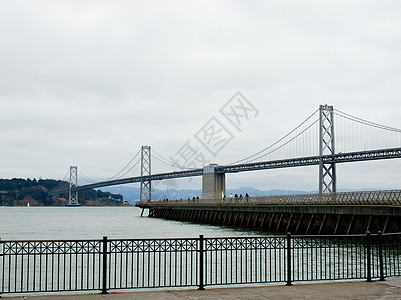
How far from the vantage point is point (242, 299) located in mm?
10758

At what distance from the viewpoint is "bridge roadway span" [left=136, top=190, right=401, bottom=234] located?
31.8 metres

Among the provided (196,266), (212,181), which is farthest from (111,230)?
(196,266)

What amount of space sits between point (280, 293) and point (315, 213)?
28981 millimetres

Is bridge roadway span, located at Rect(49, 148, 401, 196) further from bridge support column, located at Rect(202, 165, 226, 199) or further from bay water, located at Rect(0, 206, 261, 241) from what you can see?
bay water, located at Rect(0, 206, 261, 241)

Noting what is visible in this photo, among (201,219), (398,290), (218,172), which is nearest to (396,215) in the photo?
(398,290)

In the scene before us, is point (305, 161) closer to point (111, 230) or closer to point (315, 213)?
point (111, 230)

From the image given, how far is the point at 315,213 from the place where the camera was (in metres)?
39.6

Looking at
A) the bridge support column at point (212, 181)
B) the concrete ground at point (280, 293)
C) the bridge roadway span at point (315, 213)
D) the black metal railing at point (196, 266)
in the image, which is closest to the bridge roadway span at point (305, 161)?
the bridge support column at point (212, 181)

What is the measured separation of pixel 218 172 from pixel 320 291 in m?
86.0

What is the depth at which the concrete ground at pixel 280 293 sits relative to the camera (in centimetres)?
1092

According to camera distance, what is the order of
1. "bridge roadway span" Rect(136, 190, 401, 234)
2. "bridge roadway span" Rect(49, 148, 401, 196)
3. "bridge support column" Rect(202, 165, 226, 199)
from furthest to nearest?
"bridge support column" Rect(202, 165, 226, 199) → "bridge roadway span" Rect(49, 148, 401, 196) → "bridge roadway span" Rect(136, 190, 401, 234)

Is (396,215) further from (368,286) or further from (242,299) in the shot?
(242,299)

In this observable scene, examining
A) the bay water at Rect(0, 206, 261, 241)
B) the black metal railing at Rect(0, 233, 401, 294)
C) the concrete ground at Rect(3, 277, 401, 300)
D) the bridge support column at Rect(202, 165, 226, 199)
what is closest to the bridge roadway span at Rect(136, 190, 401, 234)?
the bay water at Rect(0, 206, 261, 241)

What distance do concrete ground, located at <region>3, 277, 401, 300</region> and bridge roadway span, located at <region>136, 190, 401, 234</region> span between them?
713 inches
